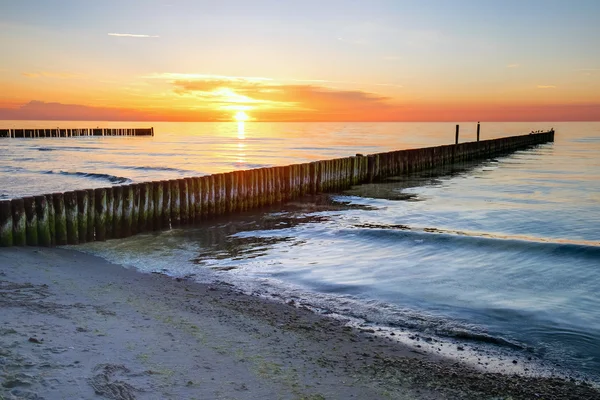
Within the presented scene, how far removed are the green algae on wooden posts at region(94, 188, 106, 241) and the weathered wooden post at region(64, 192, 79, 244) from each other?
1.83 ft

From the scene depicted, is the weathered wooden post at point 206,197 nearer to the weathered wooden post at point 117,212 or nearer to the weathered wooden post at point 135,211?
the weathered wooden post at point 135,211

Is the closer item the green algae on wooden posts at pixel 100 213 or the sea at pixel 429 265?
the sea at pixel 429 265

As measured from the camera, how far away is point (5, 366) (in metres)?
3.91

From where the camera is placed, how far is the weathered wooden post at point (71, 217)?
10312 mm

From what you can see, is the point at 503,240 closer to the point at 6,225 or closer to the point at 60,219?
the point at 60,219

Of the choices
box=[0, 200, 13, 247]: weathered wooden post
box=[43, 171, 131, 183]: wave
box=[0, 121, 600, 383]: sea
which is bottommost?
box=[0, 121, 600, 383]: sea

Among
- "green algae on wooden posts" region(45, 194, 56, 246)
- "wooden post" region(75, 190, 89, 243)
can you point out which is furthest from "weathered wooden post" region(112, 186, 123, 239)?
"green algae on wooden posts" region(45, 194, 56, 246)

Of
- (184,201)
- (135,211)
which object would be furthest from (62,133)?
(135,211)

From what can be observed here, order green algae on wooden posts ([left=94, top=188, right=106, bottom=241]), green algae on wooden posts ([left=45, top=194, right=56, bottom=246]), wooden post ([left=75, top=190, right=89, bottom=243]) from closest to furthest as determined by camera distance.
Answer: green algae on wooden posts ([left=45, top=194, right=56, bottom=246]) < wooden post ([left=75, top=190, right=89, bottom=243]) < green algae on wooden posts ([left=94, top=188, right=106, bottom=241])

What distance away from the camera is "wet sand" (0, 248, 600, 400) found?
4043 mm

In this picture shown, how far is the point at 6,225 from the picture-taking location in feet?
29.5

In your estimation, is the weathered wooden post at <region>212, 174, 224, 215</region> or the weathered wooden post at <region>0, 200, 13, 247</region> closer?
the weathered wooden post at <region>0, 200, 13, 247</region>

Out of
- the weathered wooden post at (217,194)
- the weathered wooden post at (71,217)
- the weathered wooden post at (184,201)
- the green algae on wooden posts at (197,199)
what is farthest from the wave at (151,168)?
the weathered wooden post at (71,217)

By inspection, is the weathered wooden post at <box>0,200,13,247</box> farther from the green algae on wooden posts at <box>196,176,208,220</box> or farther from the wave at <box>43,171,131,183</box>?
the wave at <box>43,171,131,183</box>
